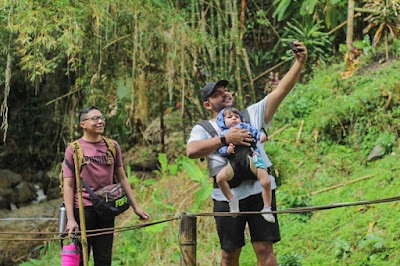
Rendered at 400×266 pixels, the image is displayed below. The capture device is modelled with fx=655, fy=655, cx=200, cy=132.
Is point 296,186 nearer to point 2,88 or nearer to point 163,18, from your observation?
point 163,18

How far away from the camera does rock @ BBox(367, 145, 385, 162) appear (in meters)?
6.50

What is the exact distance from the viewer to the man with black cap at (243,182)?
3682mm

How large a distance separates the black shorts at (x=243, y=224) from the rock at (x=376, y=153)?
3.05 metres

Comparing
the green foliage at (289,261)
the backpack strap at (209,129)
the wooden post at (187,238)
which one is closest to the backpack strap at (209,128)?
the backpack strap at (209,129)

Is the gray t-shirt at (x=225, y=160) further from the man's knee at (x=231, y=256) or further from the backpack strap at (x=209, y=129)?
the man's knee at (x=231, y=256)

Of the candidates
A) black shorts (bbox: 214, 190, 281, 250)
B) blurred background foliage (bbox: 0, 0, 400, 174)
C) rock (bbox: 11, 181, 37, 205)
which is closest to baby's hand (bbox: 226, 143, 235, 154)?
black shorts (bbox: 214, 190, 281, 250)

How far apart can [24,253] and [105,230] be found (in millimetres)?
4624

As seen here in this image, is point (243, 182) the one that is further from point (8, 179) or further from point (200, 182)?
point (8, 179)

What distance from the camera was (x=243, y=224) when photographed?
3799 mm

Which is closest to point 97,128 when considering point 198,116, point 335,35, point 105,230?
point 105,230

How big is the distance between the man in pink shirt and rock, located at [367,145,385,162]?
309 cm

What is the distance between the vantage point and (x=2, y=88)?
9078 mm

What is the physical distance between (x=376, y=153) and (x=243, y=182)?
3.19 metres

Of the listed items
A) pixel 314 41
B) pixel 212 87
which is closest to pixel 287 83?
pixel 212 87
